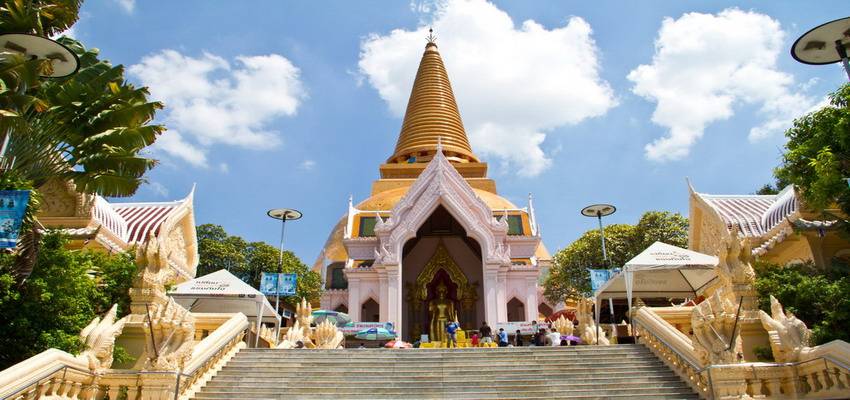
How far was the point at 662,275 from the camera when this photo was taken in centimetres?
1673

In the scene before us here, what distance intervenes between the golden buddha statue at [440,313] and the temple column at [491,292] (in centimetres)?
279

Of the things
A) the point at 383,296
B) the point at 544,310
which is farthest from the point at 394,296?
the point at 544,310

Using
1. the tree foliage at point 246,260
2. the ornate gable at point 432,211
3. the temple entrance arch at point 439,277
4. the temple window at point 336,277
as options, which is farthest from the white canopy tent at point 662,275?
the tree foliage at point 246,260

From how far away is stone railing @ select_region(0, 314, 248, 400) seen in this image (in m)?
7.16

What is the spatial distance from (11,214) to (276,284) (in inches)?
451

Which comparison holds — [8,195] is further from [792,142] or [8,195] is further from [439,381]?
[792,142]

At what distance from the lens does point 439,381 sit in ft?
32.9

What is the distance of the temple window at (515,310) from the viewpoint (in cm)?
2273

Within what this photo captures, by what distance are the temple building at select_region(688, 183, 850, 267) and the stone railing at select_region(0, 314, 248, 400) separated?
36.2 ft

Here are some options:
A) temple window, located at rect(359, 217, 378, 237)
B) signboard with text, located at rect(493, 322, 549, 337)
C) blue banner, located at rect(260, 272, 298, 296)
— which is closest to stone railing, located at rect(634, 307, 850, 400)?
signboard with text, located at rect(493, 322, 549, 337)

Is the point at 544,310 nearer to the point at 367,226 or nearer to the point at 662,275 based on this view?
the point at 367,226

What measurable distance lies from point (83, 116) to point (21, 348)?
14.9ft

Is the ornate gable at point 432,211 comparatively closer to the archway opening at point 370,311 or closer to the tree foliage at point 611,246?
the archway opening at point 370,311

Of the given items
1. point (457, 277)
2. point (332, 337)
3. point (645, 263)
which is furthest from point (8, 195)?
point (457, 277)
